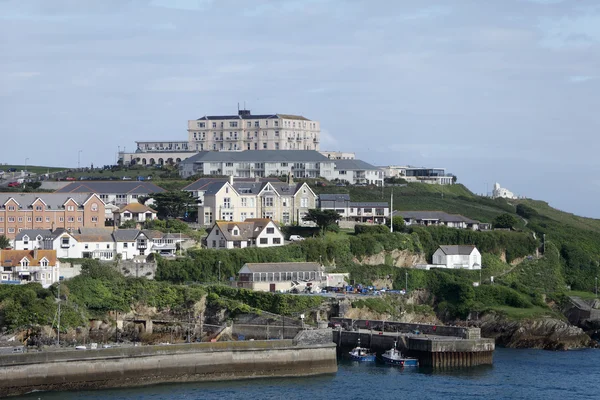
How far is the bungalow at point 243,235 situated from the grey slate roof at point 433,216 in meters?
17.3

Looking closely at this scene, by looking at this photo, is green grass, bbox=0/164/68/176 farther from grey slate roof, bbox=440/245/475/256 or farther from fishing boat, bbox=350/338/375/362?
fishing boat, bbox=350/338/375/362

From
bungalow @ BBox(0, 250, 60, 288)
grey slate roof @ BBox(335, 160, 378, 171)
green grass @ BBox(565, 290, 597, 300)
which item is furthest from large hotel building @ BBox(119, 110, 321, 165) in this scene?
bungalow @ BBox(0, 250, 60, 288)

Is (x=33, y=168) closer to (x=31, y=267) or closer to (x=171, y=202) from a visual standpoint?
(x=171, y=202)

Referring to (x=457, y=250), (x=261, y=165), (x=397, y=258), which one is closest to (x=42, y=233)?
(x=397, y=258)

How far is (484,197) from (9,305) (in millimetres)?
69539

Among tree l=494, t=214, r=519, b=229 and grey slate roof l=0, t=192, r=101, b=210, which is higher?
grey slate roof l=0, t=192, r=101, b=210

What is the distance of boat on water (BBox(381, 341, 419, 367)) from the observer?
219ft

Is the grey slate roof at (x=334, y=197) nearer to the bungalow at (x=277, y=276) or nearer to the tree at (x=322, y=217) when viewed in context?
the tree at (x=322, y=217)

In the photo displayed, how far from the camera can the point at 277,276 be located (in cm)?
8044

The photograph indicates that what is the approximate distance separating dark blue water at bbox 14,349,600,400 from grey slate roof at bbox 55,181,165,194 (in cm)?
3910

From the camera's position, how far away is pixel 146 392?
57531 millimetres

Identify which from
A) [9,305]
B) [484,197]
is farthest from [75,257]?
[484,197]

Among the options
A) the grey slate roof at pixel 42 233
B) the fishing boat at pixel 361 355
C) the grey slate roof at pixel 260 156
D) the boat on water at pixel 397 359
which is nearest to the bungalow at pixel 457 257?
the fishing boat at pixel 361 355

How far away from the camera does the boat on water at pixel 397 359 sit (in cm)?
6662
